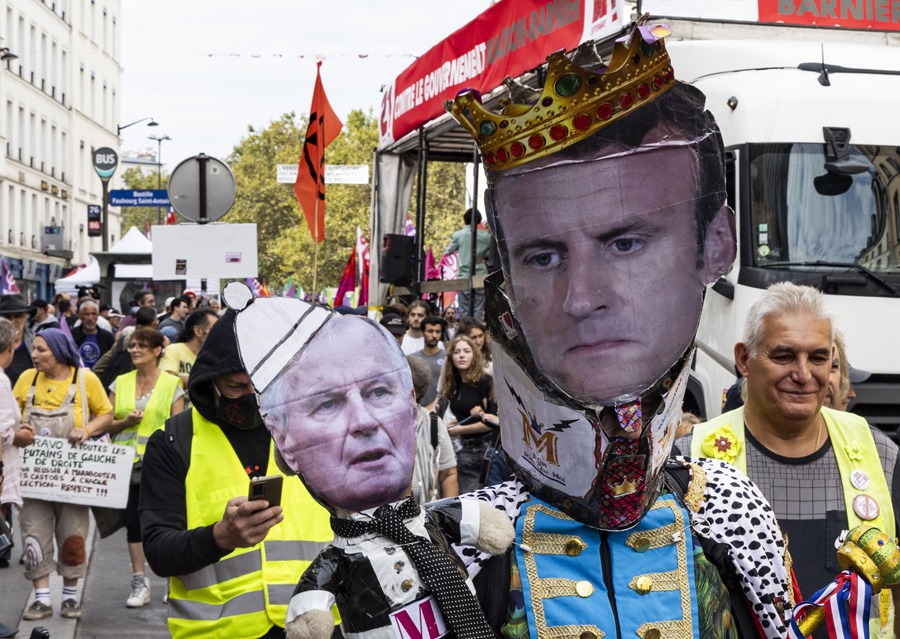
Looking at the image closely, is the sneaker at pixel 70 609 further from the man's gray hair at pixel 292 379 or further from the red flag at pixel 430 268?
the red flag at pixel 430 268

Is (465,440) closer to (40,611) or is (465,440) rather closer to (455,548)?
(40,611)

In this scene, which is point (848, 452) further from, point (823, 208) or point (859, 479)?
point (823, 208)

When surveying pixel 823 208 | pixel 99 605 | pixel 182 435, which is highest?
pixel 823 208

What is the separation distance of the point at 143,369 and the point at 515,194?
681 centimetres

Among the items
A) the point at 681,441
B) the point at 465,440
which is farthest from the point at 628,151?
the point at 465,440

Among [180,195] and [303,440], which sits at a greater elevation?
[180,195]

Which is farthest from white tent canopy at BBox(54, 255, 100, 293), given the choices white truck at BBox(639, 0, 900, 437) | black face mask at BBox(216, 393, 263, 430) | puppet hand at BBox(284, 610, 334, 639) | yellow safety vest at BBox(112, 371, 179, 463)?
puppet hand at BBox(284, 610, 334, 639)

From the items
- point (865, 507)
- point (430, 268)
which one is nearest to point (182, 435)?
point (865, 507)

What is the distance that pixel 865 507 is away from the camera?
3.57 metres

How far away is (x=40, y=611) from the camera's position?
845cm

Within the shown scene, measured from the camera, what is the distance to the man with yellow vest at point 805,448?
3566mm

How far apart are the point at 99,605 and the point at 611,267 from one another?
733 centimetres

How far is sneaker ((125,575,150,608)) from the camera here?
8758 millimetres

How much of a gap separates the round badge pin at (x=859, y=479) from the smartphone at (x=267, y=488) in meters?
1.65
